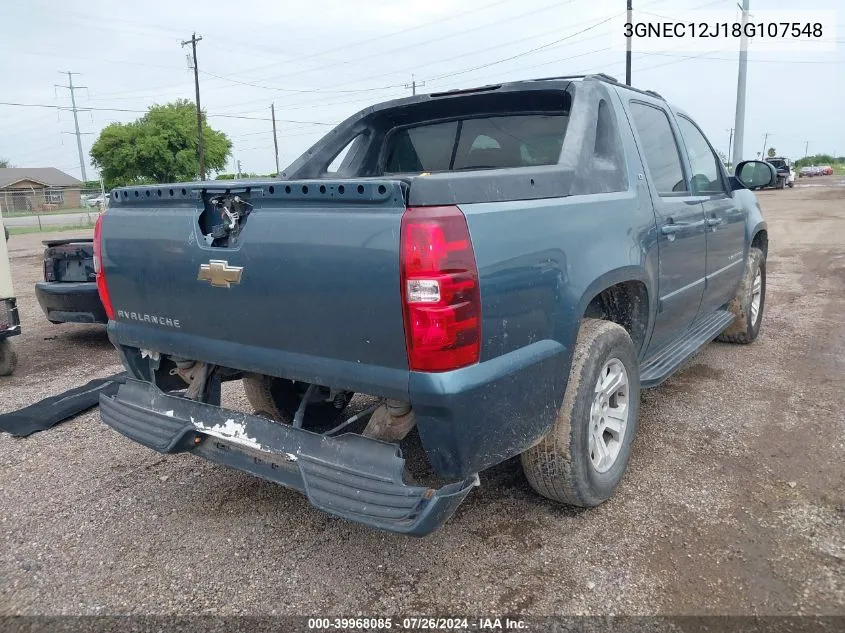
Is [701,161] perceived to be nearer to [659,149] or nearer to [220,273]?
[659,149]

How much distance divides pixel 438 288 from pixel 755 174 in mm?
4114

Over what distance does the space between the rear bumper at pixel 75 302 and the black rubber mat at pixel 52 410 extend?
3.72 feet

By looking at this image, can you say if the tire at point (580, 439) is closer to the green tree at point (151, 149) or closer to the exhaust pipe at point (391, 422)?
the exhaust pipe at point (391, 422)

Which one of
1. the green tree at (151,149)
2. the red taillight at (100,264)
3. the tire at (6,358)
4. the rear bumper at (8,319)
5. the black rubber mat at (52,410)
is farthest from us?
the green tree at (151,149)

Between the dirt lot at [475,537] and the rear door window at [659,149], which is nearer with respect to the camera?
the dirt lot at [475,537]

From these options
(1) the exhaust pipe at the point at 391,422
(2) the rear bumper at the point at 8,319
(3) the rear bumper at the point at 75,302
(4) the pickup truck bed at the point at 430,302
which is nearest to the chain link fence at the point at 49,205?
(3) the rear bumper at the point at 75,302

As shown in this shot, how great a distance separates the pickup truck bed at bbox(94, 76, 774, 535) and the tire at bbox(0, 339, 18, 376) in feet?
10.2

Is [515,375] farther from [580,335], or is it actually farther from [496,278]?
[580,335]

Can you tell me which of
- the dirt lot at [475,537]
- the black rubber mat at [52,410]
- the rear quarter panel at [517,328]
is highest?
the rear quarter panel at [517,328]

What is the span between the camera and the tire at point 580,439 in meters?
2.68

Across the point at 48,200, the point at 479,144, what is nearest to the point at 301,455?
the point at 479,144

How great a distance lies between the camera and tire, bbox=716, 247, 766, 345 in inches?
212

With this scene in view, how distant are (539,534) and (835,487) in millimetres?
1530

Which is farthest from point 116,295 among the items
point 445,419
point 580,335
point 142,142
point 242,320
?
point 142,142
